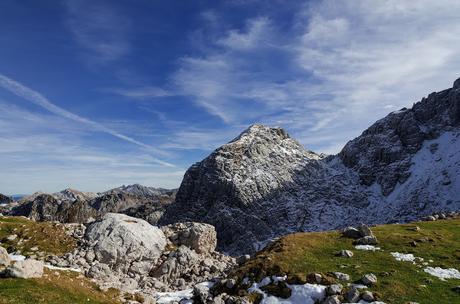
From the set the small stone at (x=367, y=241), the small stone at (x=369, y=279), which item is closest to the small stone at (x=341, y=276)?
the small stone at (x=369, y=279)

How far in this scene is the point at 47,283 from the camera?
3675cm

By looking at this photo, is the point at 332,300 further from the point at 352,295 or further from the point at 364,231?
the point at 364,231

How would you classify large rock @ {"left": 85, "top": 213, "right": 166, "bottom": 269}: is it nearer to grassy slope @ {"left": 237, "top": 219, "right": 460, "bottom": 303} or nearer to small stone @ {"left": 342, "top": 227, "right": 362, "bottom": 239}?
grassy slope @ {"left": 237, "top": 219, "right": 460, "bottom": 303}

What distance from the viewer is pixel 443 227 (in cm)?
5988

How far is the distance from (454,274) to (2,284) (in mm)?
42029

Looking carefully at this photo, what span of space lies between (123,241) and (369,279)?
40156mm

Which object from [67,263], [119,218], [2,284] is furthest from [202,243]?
A: [2,284]

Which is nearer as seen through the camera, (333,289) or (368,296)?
(368,296)

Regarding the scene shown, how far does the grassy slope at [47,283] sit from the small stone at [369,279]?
24.7 metres

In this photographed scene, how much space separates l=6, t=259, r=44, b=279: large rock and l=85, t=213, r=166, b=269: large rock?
22.7 m

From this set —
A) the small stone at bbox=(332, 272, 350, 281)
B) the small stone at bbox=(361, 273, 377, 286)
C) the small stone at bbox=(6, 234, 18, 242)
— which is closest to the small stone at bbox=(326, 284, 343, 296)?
the small stone at bbox=(332, 272, 350, 281)

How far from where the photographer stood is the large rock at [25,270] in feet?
119

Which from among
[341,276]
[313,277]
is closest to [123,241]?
[313,277]

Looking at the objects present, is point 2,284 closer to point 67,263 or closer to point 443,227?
point 67,263
